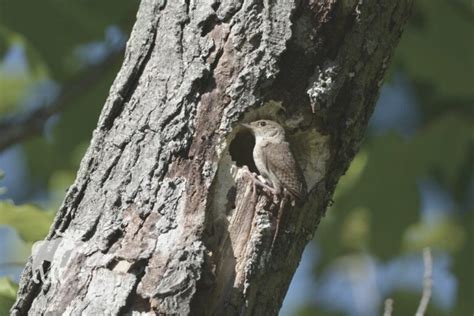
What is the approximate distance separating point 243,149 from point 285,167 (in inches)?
10.0

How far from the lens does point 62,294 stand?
8.61ft

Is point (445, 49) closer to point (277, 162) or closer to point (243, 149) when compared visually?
point (243, 149)

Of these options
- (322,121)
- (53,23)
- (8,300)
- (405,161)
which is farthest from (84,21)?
(322,121)

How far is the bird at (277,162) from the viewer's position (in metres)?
2.76

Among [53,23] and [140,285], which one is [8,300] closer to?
[140,285]

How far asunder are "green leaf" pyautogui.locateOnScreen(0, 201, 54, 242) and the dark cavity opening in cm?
79

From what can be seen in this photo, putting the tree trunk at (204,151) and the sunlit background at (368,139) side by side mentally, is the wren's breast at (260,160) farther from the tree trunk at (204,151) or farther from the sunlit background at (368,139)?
the sunlit background at (368,139)

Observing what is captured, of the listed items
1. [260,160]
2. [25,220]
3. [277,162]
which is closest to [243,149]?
[260,160]

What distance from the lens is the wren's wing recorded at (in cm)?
277

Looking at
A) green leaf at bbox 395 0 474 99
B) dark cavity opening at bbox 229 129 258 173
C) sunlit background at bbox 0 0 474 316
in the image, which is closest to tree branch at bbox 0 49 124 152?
sunlit background at bbox 0 0 474 316

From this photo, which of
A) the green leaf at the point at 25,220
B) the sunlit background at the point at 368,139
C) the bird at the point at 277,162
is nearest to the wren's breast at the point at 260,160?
the bird at the point at 277,162

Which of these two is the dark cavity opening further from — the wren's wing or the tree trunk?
the tree trunk

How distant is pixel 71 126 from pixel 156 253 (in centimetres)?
300

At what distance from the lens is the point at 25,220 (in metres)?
3.47
